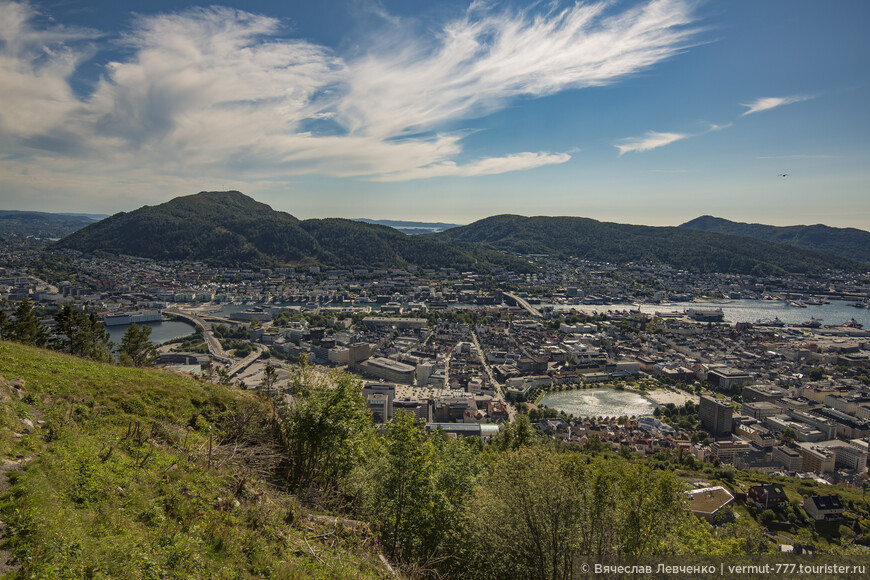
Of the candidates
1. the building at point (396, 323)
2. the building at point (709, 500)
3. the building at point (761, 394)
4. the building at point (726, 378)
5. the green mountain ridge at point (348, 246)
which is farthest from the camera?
the green mountain ridge at point (348, 246)

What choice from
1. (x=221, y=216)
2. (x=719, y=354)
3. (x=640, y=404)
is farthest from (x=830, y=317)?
(x=221, y=216)

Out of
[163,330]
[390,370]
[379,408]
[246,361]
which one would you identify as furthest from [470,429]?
[163,330]

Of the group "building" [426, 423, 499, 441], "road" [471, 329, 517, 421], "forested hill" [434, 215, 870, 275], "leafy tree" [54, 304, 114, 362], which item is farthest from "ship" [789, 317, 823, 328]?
"leafy tree" [54, 304, 114, 362]

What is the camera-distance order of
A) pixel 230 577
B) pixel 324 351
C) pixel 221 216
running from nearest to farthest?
pixel 230 577 < pixel 324 351 < pixel 221 216

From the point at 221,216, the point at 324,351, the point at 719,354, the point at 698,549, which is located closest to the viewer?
the point at 698,549

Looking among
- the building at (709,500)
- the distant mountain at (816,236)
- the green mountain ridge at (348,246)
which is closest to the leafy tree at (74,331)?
the building at (709,500)

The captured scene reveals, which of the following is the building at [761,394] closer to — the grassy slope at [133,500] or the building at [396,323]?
the building at [396,323]

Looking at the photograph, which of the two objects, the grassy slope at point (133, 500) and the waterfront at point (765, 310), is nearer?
the grassy slope at point (133, 500)

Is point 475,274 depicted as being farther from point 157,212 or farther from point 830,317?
point 157,212
